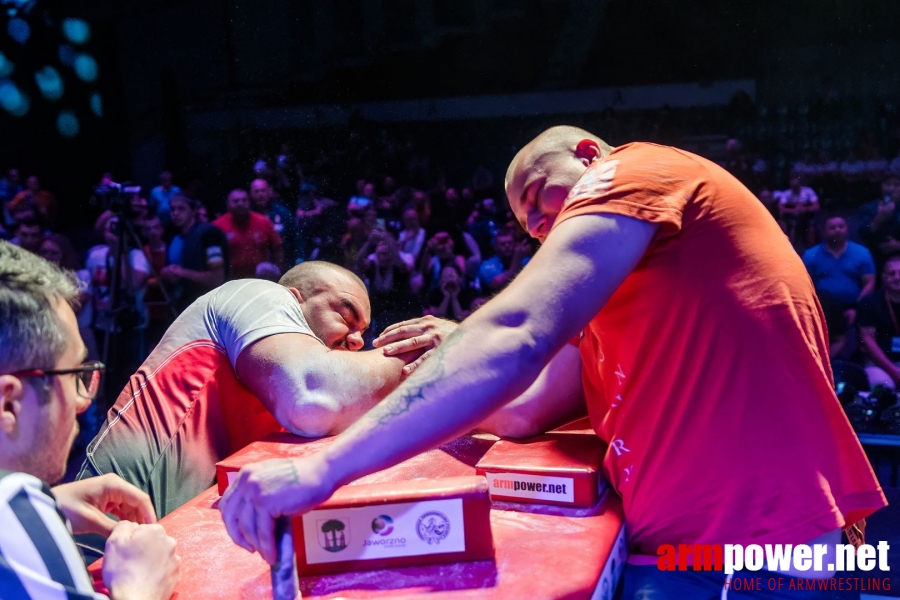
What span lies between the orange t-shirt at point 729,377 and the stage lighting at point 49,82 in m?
7.22

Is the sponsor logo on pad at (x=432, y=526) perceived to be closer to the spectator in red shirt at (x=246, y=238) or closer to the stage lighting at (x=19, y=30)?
the spectator in red shirt at (x=246, y=238)

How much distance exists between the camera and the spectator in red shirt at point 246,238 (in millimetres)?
5523

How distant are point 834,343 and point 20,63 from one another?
7.30 m

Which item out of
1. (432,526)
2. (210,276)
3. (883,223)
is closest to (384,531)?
(432,526)

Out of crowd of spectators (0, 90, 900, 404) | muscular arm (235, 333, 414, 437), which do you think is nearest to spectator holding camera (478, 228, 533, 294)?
crowd of spectators (0, 90, 900, 404)

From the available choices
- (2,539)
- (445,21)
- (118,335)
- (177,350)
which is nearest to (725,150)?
(445,21)

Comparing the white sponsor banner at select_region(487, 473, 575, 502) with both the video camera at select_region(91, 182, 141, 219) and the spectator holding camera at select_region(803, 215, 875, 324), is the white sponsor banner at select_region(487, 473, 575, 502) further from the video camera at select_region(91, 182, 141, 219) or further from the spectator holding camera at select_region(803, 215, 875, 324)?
the video camera at select_region(91, 182, 141, 219)

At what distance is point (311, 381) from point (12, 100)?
22.0 feet

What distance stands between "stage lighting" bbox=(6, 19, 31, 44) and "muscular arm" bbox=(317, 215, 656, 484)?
7400mm

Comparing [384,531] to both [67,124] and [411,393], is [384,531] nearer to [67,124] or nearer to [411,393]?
[411,393]

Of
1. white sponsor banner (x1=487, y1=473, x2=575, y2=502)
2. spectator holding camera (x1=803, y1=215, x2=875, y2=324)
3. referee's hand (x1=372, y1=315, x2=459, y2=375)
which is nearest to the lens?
white sponsor banner (x1=487, y1=473, x2=575, y2=502)

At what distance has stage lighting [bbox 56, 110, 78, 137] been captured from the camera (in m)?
6.75

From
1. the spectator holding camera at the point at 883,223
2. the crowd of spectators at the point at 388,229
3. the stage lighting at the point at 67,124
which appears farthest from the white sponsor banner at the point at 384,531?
the stage lighting at the point at 67,124

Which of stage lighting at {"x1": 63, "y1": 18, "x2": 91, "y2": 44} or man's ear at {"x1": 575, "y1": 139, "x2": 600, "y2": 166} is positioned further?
stage lighting at {"x1": 63, "y1": 18, "x2": 91, "y2": 44}
